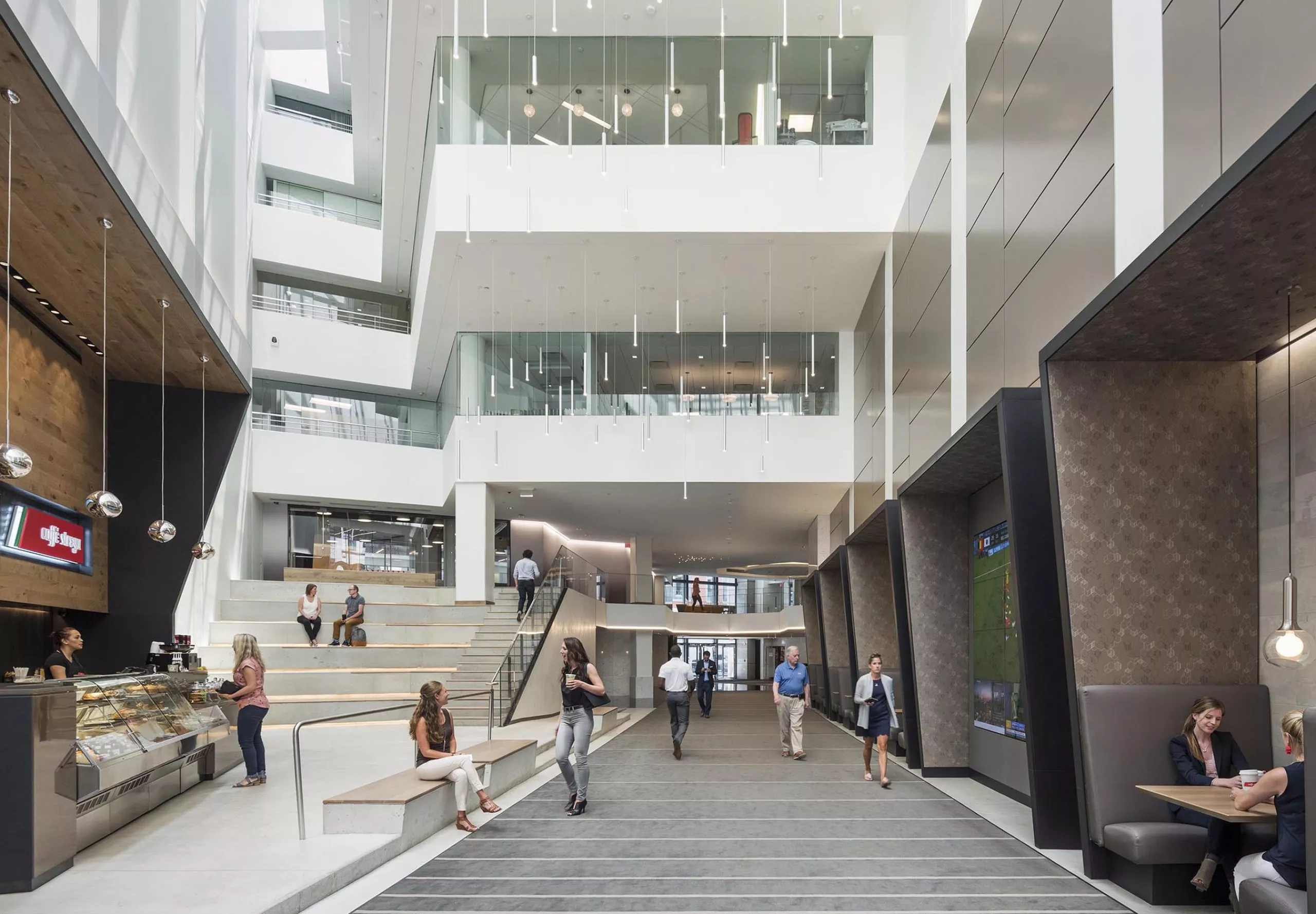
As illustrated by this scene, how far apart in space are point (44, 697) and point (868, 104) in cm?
1521

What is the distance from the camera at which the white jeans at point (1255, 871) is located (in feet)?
15.6

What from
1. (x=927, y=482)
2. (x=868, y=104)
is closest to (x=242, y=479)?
(x=868, y=104)

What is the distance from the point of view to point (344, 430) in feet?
86.3

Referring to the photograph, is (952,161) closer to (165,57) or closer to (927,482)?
(927,482)

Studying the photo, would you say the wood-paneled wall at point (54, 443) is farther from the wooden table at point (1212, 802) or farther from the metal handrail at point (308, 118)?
the metal handrail at point (308, 118)

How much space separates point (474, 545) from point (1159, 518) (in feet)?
58.8

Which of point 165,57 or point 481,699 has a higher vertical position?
point 165,57

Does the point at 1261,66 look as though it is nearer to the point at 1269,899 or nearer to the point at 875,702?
the point at 1269,899

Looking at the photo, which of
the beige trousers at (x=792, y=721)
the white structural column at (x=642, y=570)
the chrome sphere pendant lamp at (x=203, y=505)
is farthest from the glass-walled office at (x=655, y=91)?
the white structural column at (x=642, y=570)

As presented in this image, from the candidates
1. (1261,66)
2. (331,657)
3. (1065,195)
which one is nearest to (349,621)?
(331,657)

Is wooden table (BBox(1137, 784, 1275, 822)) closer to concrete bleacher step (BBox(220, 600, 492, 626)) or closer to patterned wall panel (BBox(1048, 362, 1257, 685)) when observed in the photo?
patterned wall panel (BBox(1048, 362, 1257, 685))

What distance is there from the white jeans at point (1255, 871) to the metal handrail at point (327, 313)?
2585 cm

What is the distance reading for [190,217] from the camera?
12.6 meters

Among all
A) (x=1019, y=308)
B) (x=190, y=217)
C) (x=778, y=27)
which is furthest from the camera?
(x=778, y=27)
